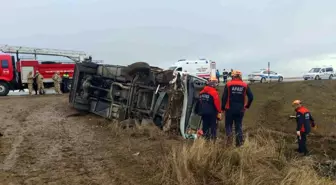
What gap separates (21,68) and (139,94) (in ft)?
43.6

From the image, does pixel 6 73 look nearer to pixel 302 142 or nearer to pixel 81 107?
pixel 81 107

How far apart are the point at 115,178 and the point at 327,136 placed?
43.8 ft

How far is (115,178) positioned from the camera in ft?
17.7

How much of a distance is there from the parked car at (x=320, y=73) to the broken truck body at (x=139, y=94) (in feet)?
113

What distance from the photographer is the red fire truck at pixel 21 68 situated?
819 inches

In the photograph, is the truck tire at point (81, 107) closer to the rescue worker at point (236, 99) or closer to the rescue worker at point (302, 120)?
the rescue worker at point (236, 99)

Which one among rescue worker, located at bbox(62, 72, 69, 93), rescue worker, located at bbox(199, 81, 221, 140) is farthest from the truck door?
rescue worker, located at bbox(199, 81, 221, 140)

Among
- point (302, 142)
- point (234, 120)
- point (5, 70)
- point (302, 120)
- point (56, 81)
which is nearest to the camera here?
point (234, 120)

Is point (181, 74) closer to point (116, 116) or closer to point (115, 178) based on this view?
point (116, 116)

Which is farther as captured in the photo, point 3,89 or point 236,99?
point 3,89

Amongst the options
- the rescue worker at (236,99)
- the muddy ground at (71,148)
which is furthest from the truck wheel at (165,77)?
the rescue worker at (236,99)

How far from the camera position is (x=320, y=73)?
136 feet

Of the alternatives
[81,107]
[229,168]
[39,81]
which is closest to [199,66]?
[39,81]

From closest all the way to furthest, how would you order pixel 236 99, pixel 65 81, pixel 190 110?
pixel 236 99, pixel 190 110, pixel 65 81
